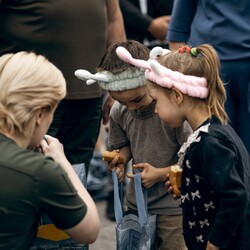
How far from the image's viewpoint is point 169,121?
132 inches

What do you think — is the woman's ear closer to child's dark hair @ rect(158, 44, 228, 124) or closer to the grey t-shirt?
child's dark hair @ rect(158, 44, 228, 124)

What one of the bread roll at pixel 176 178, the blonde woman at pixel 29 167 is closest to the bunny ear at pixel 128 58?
the bread roll at pixel 176 178

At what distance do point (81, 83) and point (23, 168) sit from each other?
1.65m

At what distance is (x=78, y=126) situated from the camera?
446 centimetres

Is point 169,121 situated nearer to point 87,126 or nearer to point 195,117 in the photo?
point 195,117

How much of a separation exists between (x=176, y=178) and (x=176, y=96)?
0.35 m

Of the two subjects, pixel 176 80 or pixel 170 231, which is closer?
pixel 176 80

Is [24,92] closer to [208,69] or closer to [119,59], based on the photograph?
[208,69]

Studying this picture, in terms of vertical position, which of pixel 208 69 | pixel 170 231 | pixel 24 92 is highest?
pixel 24 92

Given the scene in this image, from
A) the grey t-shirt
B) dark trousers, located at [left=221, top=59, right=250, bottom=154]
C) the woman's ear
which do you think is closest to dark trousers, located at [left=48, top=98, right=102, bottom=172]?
the grey t-shirt

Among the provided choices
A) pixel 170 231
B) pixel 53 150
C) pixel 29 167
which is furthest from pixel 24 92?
pixel 170 231

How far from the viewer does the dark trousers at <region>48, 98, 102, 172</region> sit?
14.4ft

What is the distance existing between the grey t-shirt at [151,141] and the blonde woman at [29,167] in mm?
918

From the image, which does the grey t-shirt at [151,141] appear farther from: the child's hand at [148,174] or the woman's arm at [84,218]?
the woman's arm at [84,218]
